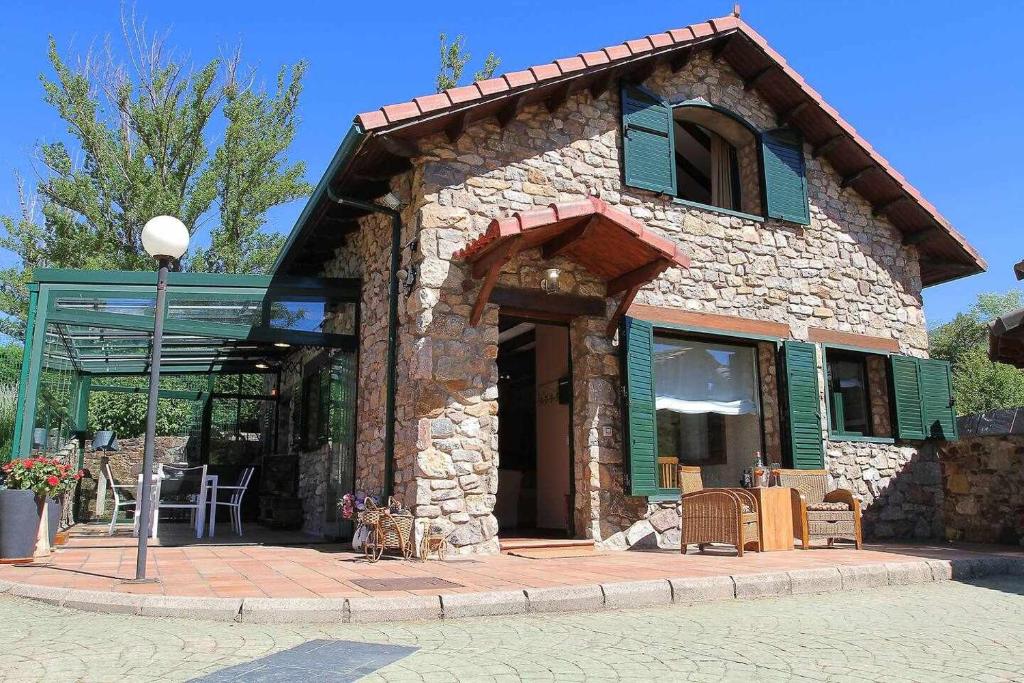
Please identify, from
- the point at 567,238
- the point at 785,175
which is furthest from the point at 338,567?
the point at 785,175

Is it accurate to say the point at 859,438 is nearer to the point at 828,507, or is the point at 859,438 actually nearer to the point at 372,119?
the point at 828,507

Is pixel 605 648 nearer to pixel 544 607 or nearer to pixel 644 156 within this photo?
pixel 544 607

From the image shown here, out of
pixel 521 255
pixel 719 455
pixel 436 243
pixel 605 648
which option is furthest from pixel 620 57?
pixel 605 648

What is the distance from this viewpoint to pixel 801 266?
976 cm

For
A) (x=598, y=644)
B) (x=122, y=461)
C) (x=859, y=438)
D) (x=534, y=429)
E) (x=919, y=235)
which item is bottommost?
(x=598, y=644)

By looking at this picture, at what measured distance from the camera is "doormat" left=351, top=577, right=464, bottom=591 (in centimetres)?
502

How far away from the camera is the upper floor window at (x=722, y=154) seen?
884 cm

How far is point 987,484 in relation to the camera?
8945 millimetres

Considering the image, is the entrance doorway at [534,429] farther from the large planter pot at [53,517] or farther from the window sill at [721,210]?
the large planter pot at [53,517]

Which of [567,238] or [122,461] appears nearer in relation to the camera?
[567,238]

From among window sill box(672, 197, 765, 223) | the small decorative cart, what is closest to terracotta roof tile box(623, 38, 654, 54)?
window sill box(672, 197, 765, 223)

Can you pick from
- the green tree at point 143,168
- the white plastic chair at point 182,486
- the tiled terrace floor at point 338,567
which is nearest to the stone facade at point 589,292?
the tiled terrace floor at point 338,567

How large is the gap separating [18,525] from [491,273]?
14.8 feet

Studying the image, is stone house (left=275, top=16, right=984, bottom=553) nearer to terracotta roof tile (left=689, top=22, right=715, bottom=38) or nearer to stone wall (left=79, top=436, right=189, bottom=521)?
terracotta roof tile (left=689, top=22, right=715, bottom=38)
